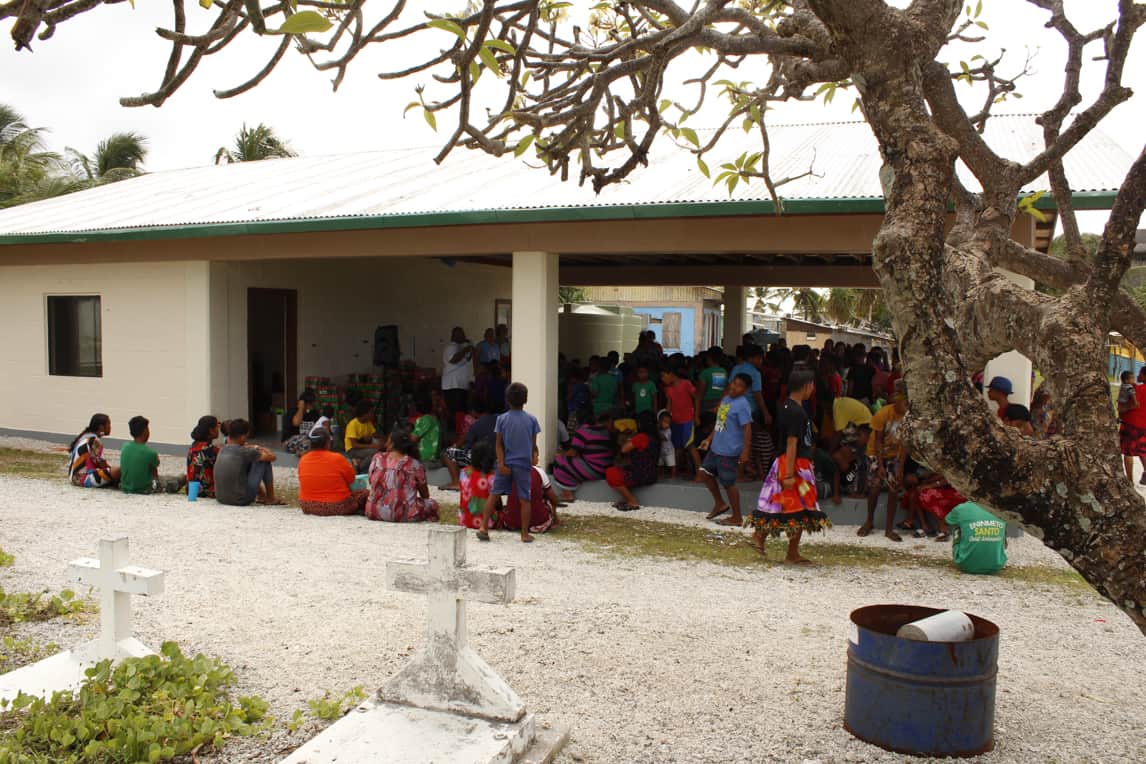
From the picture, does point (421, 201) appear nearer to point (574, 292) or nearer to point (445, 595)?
point (445, 595)

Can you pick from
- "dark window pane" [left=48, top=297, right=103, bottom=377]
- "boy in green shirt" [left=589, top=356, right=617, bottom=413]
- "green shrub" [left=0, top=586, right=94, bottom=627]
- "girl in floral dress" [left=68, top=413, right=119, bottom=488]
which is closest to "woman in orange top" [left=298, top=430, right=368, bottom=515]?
"girl in floral dress" [left=68, top=413, right=119, bottom=488]

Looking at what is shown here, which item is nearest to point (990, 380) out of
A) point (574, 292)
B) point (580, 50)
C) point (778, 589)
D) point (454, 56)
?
point (778, 589)

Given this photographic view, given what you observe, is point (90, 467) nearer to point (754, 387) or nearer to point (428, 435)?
point (428, 435)

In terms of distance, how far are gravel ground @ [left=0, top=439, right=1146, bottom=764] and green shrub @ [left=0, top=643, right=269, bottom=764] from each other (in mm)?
155

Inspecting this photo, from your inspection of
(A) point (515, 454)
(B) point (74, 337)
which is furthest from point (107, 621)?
(B) point (74, 337)

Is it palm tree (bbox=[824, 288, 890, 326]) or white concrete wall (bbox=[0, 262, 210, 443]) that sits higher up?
palm tree (bbox=[824, 288, 890, 326])

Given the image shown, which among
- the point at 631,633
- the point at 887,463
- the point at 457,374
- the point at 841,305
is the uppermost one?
the point at 841,305

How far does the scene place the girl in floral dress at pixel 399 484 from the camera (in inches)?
360

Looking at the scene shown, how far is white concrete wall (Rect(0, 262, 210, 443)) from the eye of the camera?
13.1 metres

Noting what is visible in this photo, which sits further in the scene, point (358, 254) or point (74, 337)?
point (74, 337)

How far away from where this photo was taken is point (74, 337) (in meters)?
14.4

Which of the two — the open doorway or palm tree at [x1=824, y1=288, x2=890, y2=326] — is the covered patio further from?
palm tree at [x1=824, y1=288, x2=890, y2=326]

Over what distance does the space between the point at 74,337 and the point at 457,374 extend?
588cm

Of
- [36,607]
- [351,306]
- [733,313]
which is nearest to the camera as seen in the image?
[36,607]
